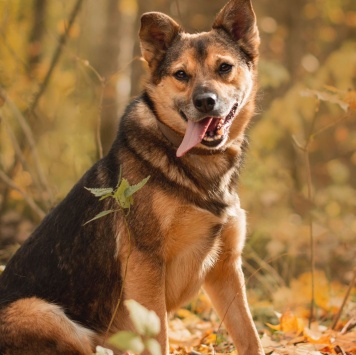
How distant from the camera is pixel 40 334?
389 cm

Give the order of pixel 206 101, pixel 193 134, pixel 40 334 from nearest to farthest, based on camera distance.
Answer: pixel 40 334, pixel 206 101, pixel 193 134

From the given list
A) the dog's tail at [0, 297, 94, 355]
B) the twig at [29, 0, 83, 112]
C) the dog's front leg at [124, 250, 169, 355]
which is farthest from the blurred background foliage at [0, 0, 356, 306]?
the dog's tail at [0, 297, 94, 355]

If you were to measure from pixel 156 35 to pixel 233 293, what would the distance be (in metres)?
1.85

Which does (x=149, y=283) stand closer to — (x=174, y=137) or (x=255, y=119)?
(x=174, y=137)

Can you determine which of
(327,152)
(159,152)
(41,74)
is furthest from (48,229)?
(327,152)

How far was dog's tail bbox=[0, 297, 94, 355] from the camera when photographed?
3.88 metres

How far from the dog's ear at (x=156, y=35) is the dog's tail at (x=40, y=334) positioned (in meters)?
1.83

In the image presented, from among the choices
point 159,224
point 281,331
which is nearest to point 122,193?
point 159,224

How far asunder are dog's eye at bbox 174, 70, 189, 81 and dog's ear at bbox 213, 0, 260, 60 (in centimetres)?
52

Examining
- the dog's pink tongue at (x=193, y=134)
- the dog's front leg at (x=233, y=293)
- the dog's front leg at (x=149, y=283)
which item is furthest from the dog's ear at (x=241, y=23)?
the dog's front leg at (x=149, y=283)

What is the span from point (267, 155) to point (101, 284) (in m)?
7.65

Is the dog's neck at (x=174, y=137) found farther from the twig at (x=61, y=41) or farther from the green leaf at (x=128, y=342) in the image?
the twig at (x=61, y=41)

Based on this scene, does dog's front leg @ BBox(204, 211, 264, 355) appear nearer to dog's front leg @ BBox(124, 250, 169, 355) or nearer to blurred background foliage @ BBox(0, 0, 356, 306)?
dog's front leg @ BBox(124, 250, 169, 355)

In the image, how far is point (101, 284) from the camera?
4.16m
